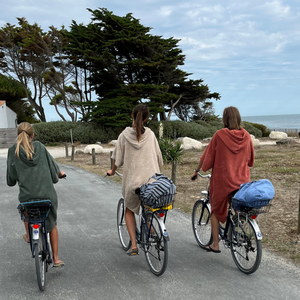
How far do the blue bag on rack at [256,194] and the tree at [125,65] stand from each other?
2803 cm

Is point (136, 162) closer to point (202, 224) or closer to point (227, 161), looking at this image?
point (227, 161)

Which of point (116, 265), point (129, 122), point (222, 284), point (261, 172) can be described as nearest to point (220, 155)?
point (222, 284)

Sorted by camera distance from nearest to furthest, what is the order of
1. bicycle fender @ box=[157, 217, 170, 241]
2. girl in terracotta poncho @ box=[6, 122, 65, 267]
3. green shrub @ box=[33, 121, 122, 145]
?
bicycle fender @ box=[157, 217, 170, 241] → girl in terracotta poncho @ box=[6, 122, 65, 267] → green shrub @ box=[33, 121, 122, 145]

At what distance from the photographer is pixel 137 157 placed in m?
4.32

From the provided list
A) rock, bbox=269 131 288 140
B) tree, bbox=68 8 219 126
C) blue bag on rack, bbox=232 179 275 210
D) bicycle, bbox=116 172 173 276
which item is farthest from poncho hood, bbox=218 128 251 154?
rock, bbox=269 131 288 140

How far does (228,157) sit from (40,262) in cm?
231

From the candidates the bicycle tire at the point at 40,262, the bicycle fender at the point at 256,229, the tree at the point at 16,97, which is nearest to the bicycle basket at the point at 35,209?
the bicycle tire at the point at 40,262

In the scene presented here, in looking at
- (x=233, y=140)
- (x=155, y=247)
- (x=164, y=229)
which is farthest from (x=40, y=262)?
(x=233, y=140)

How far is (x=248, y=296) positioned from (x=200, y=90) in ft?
111

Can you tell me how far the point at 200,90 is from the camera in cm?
3641

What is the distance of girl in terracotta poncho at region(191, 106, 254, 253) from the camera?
4.23 meters

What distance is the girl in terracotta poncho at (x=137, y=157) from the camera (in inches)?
168

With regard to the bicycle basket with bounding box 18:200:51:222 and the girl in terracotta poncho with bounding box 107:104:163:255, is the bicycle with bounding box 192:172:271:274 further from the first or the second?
the bicycle basket with bounding box 18:200:51:222

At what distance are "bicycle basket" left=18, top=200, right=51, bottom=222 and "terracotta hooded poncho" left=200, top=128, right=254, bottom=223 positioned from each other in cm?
189
